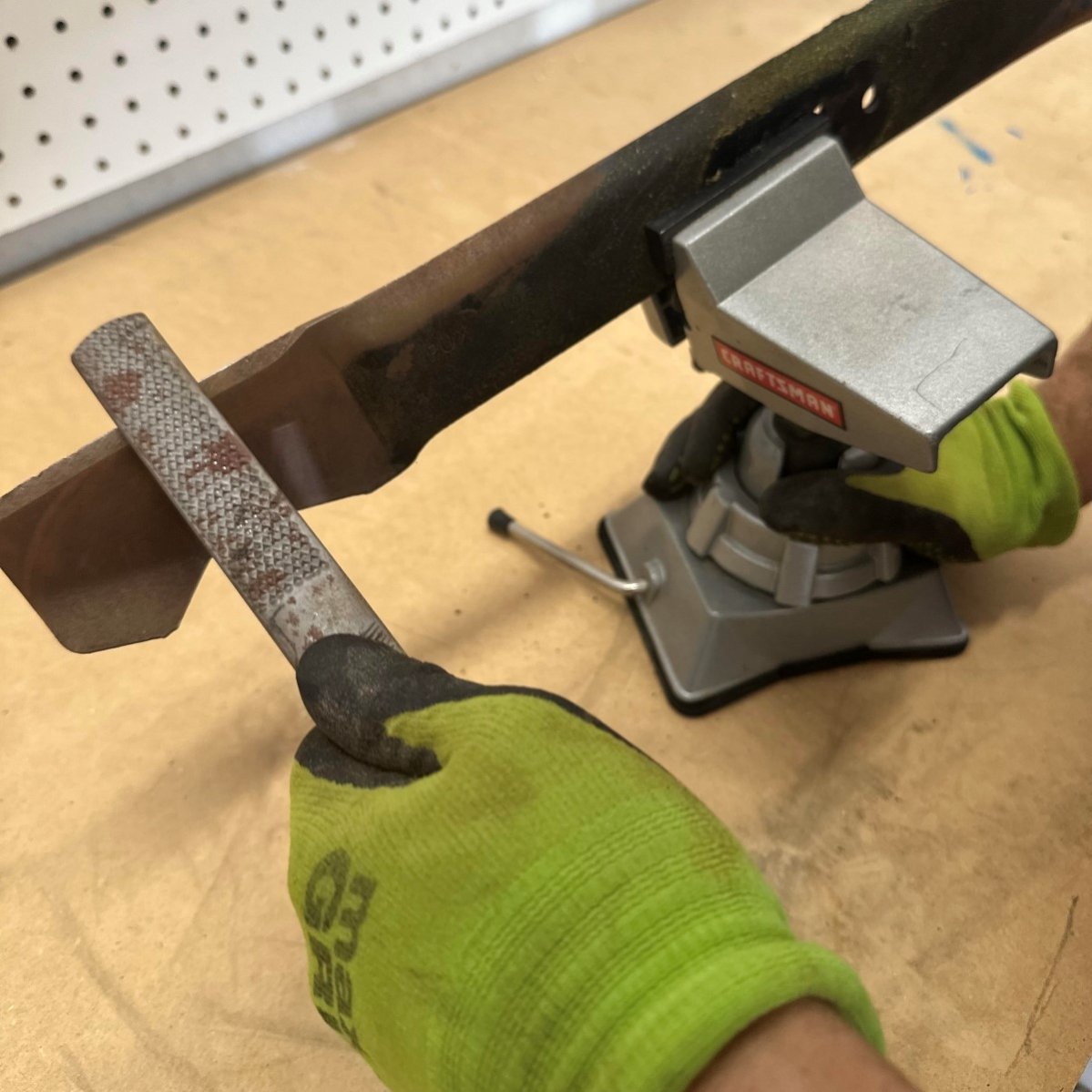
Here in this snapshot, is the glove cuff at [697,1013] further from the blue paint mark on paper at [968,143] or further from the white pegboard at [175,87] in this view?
the blue paint mark on paper at [968,143]

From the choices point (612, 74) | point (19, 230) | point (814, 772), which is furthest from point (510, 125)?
point (814, 772)

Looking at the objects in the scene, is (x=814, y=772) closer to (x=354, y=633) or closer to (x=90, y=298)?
(x=354, y=633)

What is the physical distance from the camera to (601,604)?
0.83 metres

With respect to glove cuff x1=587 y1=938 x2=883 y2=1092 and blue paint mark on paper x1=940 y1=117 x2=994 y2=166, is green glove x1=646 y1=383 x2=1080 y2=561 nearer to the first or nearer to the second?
glove cuff x1=587 y1=938 x2=883 y2=1092

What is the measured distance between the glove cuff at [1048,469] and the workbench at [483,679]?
0.43 feet

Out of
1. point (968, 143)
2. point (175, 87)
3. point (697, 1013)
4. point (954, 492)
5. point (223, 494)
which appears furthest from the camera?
point (968, 143)

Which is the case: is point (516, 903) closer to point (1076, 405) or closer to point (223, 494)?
point (223, 494)

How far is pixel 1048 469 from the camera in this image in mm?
677

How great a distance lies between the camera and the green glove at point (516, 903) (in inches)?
12.7

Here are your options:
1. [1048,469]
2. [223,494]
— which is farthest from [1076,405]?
[223,494]

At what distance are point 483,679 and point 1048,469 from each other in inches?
17.8

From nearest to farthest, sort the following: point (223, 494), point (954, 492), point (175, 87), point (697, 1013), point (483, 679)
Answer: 1. point (697, 1013)
2. point (223, 494)
3. point (954, 492)
4. point (483, 679)
5. point (175, 87)

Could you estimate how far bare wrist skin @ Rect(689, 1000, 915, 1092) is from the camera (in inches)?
12.5

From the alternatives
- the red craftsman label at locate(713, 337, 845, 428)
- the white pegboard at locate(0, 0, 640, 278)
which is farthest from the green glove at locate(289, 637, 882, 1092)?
the white pegboard at locate(0, 0, 640, 278)
